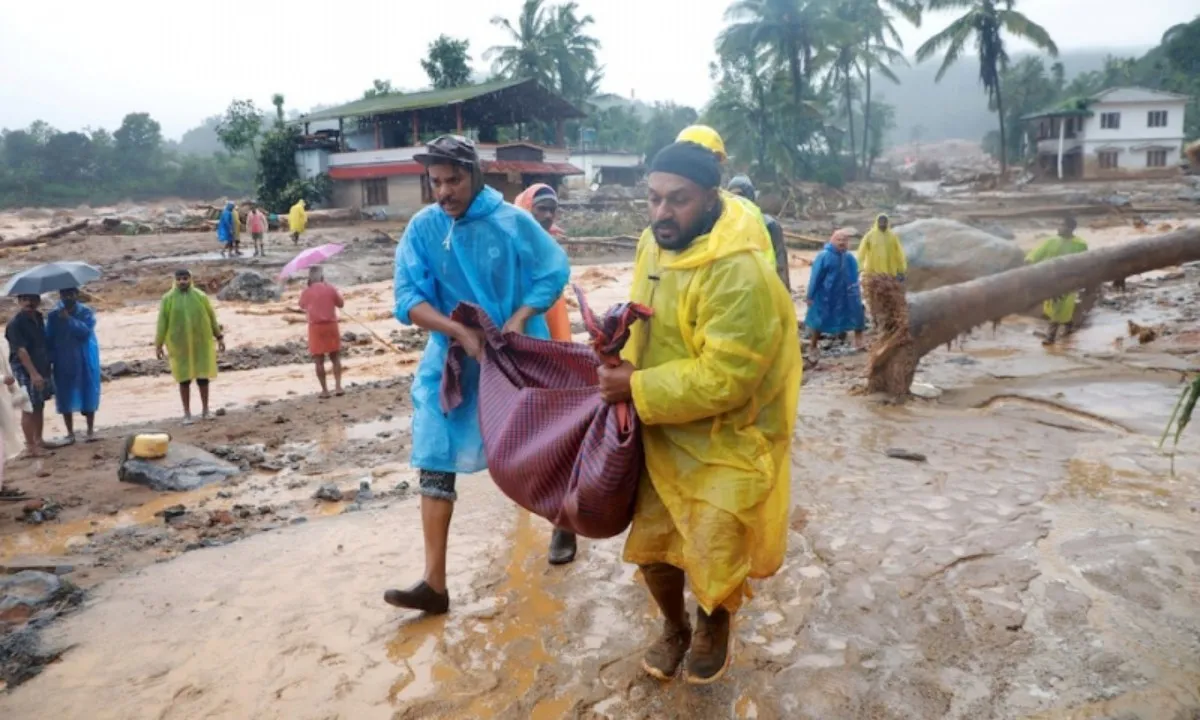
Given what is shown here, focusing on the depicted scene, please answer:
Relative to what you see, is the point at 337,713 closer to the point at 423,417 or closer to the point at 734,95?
the point at 423,417

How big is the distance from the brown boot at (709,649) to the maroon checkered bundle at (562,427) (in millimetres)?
397

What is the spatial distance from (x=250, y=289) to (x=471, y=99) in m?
15.9

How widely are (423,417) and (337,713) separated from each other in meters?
1.05

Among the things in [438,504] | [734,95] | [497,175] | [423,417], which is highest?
[734,95]

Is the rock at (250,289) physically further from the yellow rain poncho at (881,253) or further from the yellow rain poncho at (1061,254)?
the yellow rain poncho at (1061,254)

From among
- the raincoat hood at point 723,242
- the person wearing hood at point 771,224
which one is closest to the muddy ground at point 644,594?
the raincoat hood at point 723,242

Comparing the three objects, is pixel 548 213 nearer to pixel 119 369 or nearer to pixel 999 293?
pixel 999 293

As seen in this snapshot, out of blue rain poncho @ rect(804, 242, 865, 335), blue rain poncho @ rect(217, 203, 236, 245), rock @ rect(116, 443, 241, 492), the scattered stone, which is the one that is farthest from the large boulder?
blue rain poncho @ rect(217, 203, 236, 245)

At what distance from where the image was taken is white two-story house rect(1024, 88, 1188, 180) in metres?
40.3

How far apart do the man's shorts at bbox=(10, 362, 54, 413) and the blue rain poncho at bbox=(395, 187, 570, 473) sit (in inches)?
213

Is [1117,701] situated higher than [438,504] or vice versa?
[438,504]

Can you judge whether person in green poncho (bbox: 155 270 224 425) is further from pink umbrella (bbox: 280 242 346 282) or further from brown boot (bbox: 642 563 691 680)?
brown boot (bbox: 642 563 691 680)

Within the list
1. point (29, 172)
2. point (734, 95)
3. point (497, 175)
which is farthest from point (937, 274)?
point (29, 172)

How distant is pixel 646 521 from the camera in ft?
8.46
